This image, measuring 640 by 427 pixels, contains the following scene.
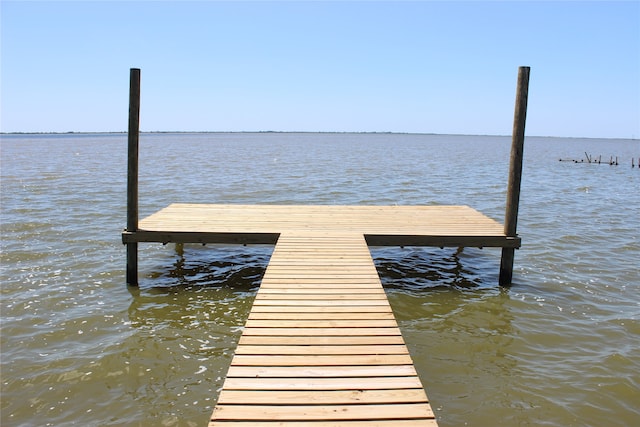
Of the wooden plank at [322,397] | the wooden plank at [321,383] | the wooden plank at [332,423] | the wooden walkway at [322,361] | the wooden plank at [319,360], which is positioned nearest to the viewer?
the wooden plank at [332,423]

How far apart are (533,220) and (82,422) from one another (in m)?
13.2

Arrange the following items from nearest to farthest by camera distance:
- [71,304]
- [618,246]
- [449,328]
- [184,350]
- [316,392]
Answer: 1. [316,392]
2. [184,350]
3. [449,328]
4. [71,304]
5. [618,246]

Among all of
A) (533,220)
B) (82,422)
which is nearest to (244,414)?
(82,422)

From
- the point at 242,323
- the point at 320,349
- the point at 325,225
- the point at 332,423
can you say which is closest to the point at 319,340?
the point at 320,349

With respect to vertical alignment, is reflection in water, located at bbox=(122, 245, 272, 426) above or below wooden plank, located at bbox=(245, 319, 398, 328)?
below

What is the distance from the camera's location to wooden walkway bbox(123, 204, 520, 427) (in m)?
3.31

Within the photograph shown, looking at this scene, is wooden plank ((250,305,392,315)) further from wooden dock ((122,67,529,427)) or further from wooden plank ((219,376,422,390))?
wooden plank ((219,376,422,390))

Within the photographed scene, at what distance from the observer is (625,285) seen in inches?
346

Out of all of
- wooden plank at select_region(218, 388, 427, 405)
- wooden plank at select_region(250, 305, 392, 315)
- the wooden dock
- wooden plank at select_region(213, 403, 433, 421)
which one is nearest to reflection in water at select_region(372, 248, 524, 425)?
the wooden dock

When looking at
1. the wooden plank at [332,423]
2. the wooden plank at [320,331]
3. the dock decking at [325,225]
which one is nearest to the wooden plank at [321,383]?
the wooden plank at [332,423]

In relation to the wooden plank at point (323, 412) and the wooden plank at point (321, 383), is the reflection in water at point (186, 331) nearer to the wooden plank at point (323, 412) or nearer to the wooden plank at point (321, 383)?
the wooden plank at point (321, 383)

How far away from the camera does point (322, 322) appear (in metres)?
4.70

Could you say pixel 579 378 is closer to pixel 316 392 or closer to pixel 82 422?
pixel 316 392

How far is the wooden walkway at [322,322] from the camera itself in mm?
3311
